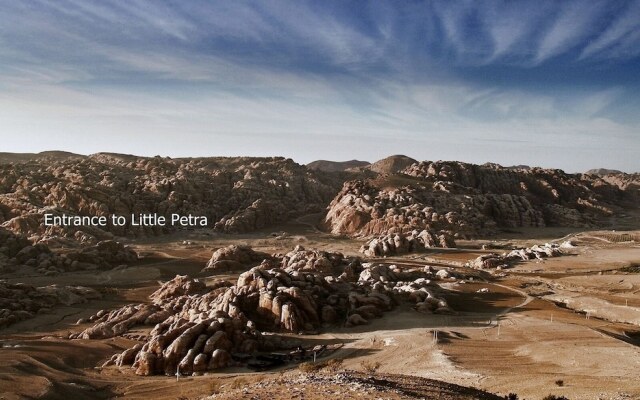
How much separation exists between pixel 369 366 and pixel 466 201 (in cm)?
8287

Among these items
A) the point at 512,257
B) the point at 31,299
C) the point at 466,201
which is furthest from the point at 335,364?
the point at 466,201

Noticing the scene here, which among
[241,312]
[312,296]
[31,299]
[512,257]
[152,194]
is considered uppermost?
[152,194]

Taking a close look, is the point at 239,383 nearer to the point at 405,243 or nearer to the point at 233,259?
the point at 233,259

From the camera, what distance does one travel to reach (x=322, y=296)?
42469 millimetres

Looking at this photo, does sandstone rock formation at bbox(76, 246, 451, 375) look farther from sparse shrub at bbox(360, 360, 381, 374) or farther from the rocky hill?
the rocky hill

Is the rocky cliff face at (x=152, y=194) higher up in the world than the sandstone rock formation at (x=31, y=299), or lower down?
higher up

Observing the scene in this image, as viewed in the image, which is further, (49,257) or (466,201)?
(466,201)

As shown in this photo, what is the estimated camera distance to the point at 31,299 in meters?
43.0

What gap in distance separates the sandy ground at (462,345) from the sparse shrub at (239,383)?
0.73ft

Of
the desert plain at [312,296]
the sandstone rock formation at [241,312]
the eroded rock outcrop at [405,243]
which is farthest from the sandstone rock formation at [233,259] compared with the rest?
the eroded rock outcrop at [405,243]

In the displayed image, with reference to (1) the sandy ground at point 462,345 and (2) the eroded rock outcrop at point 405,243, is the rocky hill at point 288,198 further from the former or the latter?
(1) the sandy ground at point 462,345

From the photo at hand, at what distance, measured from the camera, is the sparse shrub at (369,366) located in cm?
2817

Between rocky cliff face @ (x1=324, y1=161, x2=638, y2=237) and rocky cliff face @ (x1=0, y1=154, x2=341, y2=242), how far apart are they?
1942 cm

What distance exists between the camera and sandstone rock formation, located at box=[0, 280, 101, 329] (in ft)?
Result: 129
